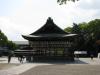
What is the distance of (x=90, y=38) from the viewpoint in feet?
343

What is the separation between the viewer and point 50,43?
2456 inches

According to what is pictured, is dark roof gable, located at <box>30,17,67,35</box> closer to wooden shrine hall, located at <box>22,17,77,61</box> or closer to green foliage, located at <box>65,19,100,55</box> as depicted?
wooden shrine hall, located at <box>22,17,77,61</box>

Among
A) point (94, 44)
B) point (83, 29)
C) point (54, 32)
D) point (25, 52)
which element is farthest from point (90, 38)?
point (25, 52)

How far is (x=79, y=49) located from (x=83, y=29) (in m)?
12.9

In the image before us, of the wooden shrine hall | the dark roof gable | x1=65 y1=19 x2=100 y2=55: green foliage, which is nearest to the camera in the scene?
the wooden shrine hall

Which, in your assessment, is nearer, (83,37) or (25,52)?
(25,52)

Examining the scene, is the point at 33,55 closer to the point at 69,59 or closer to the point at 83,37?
the point at 69,59

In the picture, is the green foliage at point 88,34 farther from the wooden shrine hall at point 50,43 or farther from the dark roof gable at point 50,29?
the wooden shrine hall at point 50,43

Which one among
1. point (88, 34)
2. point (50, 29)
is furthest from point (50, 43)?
point (88, 34)

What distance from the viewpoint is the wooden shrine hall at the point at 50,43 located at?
59.7 meters

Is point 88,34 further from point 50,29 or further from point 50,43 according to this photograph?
point 50,43

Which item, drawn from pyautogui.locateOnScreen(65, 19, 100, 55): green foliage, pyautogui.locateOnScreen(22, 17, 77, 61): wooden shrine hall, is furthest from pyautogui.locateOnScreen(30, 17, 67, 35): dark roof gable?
pyautogui.locateOnScreen(65, 19, 100, 55): green foliage

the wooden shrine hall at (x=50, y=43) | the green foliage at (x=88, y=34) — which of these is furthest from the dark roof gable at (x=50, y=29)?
the green foliage at (x=88, y=34)

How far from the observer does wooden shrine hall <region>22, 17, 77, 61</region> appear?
196ft
